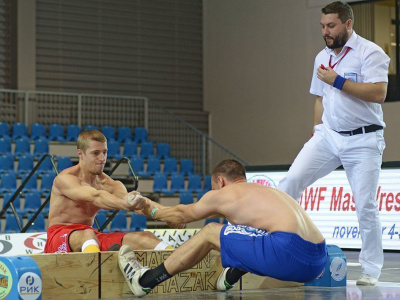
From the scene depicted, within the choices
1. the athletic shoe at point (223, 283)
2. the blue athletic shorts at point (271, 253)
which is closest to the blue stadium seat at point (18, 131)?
the athletic shoe at point (223, 283)

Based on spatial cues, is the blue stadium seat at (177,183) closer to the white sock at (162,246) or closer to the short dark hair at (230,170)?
the white sock at (162,246)

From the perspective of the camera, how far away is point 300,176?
6832mm

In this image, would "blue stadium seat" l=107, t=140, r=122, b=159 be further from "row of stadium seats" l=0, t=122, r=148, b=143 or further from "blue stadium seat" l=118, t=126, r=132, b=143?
"blue stadium seat" l=118, t=126, r=132, b=143

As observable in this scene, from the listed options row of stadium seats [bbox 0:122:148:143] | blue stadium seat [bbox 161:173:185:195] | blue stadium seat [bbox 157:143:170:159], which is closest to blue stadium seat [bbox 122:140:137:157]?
row of stadium seats [bbox 0:122:148:143]

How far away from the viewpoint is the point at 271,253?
542 cm

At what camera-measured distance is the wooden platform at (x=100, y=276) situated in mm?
5863

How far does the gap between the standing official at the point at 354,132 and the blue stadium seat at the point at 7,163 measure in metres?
9.94

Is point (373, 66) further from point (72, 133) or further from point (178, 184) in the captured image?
point (72, 133)

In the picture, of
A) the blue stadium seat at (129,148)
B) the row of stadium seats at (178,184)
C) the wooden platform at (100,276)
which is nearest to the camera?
the wooden platform at (100,276)

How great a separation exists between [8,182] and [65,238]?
8992 millimetres

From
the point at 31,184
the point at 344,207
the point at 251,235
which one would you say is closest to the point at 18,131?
the point at 31,184

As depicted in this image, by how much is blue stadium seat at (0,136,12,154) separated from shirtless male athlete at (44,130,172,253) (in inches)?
373

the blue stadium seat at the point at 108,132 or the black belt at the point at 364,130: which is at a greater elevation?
the blue stadium seat at the point at 108,132

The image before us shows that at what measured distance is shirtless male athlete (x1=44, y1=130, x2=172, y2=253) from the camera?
6.66 meters
